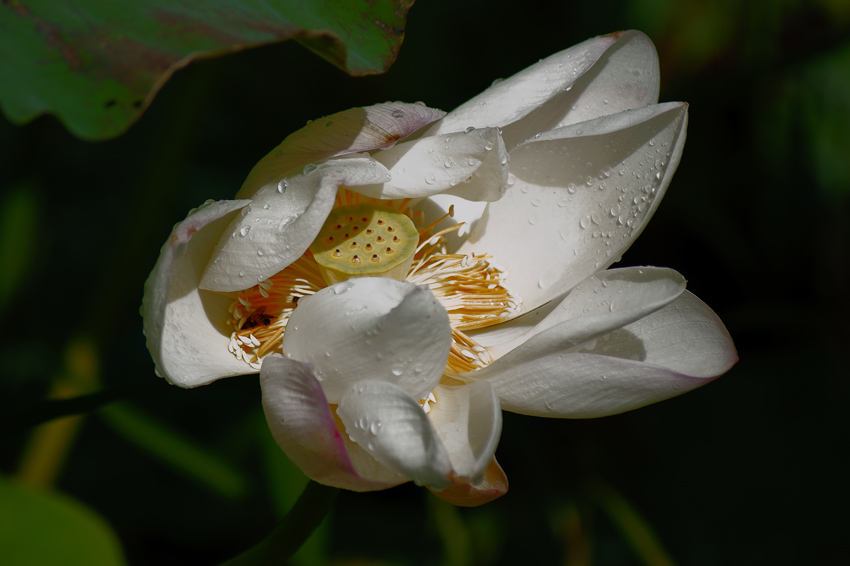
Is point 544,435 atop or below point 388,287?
below

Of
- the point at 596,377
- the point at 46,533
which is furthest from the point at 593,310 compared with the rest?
the point at 46,533

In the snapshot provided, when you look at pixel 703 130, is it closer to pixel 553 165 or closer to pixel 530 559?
pixel 530 559

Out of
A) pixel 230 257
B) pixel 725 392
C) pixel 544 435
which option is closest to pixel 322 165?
pixel 230 257

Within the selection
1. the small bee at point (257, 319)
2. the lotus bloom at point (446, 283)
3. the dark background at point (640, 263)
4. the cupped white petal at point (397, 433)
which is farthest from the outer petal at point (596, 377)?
the dark background at point (640, 263)

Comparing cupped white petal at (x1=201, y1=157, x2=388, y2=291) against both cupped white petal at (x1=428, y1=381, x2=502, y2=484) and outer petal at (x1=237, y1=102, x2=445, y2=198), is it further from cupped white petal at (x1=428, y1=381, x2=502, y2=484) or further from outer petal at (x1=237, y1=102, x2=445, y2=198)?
cupped white petal at (x1=428, y1=381, x2=502, y2=484)

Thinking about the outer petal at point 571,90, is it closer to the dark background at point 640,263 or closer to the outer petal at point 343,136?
the outer petal at point 343,136

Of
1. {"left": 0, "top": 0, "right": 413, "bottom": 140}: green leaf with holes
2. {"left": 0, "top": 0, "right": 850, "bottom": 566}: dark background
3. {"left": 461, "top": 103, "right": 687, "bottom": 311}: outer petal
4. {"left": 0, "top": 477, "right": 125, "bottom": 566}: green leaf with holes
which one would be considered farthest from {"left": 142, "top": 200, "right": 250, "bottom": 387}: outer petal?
{"left": 0, "top": 0, "right": 850, "bottom": 566}: dark background
